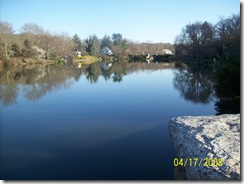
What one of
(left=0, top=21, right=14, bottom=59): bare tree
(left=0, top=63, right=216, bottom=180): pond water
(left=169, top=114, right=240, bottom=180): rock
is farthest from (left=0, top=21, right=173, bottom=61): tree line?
(left=169, top=114, right=240, bottom=180): rock

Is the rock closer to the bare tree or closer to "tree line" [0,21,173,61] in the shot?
"tree line" [0,21,173,61]

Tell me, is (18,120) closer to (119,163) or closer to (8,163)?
(8,163)

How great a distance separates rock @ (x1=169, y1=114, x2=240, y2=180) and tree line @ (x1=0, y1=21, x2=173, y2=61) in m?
19.0

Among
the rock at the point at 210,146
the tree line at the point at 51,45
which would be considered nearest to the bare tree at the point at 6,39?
the tree line at the point at 51,45

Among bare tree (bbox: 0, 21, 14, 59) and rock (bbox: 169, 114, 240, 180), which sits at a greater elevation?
bare tree (bbox: 0, 21, 14, 59)

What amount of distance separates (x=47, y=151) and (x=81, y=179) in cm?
119

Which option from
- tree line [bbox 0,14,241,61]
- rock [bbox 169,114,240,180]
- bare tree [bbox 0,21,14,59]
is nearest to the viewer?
rock [bbox 169,114,240,180]

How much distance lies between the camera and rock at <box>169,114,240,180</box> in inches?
111

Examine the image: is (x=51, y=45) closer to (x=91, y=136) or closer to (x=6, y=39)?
(x=6, y=39)

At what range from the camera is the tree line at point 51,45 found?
25.1 m

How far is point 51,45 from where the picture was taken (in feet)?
113

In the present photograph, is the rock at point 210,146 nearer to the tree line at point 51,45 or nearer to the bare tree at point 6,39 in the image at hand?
the tree line at point 51,45

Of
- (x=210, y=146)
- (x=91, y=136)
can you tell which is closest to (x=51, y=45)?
(x=91, y=136)

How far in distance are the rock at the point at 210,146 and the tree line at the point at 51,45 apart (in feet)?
62.4
